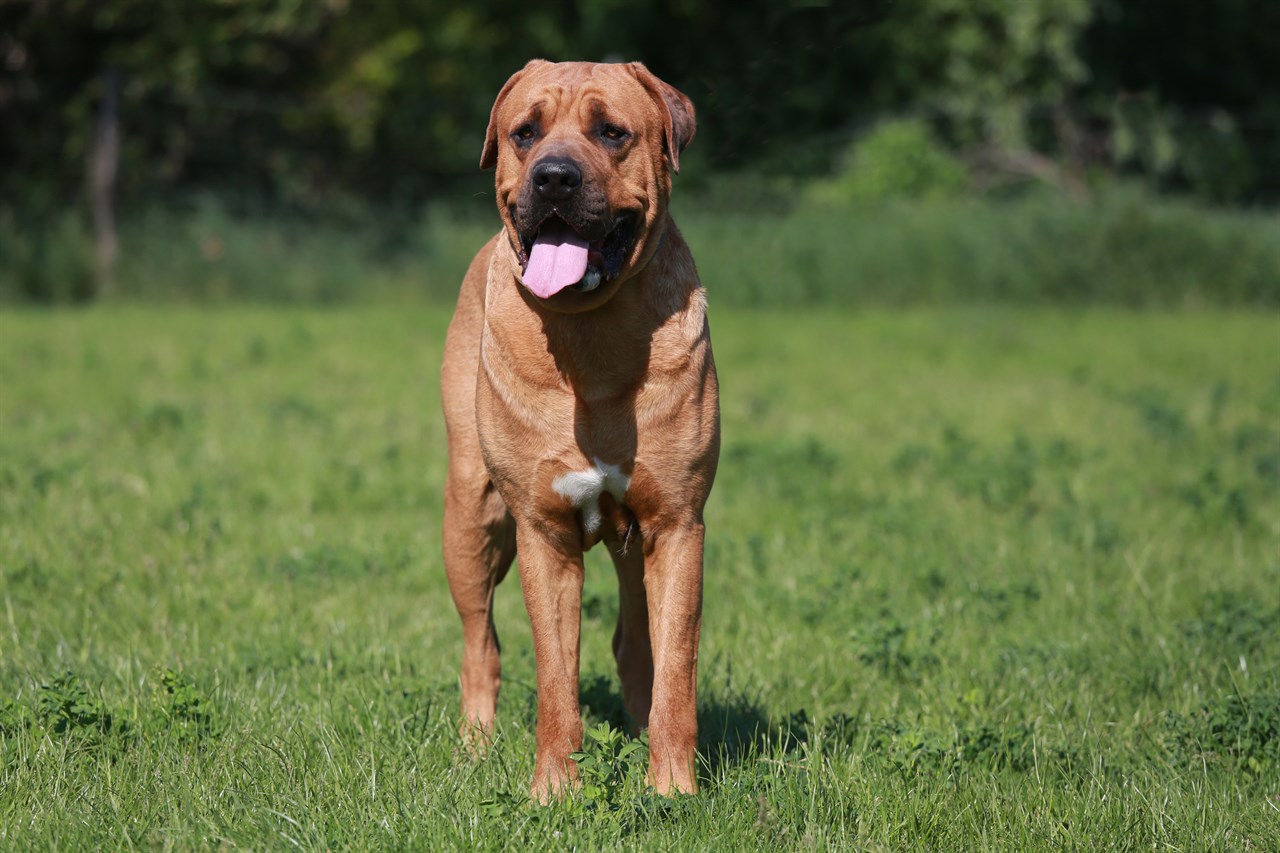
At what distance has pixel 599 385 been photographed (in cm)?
361

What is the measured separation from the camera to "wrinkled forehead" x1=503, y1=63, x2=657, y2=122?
11.8ft

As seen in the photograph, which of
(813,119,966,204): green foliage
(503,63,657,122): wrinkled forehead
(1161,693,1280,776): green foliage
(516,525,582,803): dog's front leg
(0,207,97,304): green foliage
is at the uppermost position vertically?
(503,63,657,122): wrinkled forehead

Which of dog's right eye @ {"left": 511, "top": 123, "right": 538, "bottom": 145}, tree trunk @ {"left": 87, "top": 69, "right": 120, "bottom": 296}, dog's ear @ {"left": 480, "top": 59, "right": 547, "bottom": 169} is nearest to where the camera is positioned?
dog's right eye @ {"left": 511, "top": 123, "right": 538, "bottom": 145}

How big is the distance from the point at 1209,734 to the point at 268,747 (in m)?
2.67

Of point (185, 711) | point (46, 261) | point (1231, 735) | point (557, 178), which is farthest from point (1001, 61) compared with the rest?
point (185, 711)

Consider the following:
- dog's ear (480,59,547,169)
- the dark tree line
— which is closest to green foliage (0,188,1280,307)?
the dark tree line

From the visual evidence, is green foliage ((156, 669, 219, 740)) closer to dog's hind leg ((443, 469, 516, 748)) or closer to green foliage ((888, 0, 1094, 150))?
dog's hind leg ((443, 469, 516, 748))

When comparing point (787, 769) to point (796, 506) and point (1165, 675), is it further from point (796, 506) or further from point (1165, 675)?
point (796, 506)

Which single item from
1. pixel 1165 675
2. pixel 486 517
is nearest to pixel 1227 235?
pixel 1165 675

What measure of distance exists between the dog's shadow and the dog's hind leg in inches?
16.3

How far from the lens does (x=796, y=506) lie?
7.34 m

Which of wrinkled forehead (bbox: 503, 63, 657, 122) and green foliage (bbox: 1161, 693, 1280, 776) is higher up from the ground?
wrinkled forehead (bbox: 503, 63, 657, 122)

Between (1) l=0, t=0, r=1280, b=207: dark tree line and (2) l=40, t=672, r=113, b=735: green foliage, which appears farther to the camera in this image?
(1) l=0, t=0, r=1280, b=207: dark tree line

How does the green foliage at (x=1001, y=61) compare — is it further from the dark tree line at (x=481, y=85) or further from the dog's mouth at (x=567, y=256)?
the dog's mouth at (x=567, y=256)
